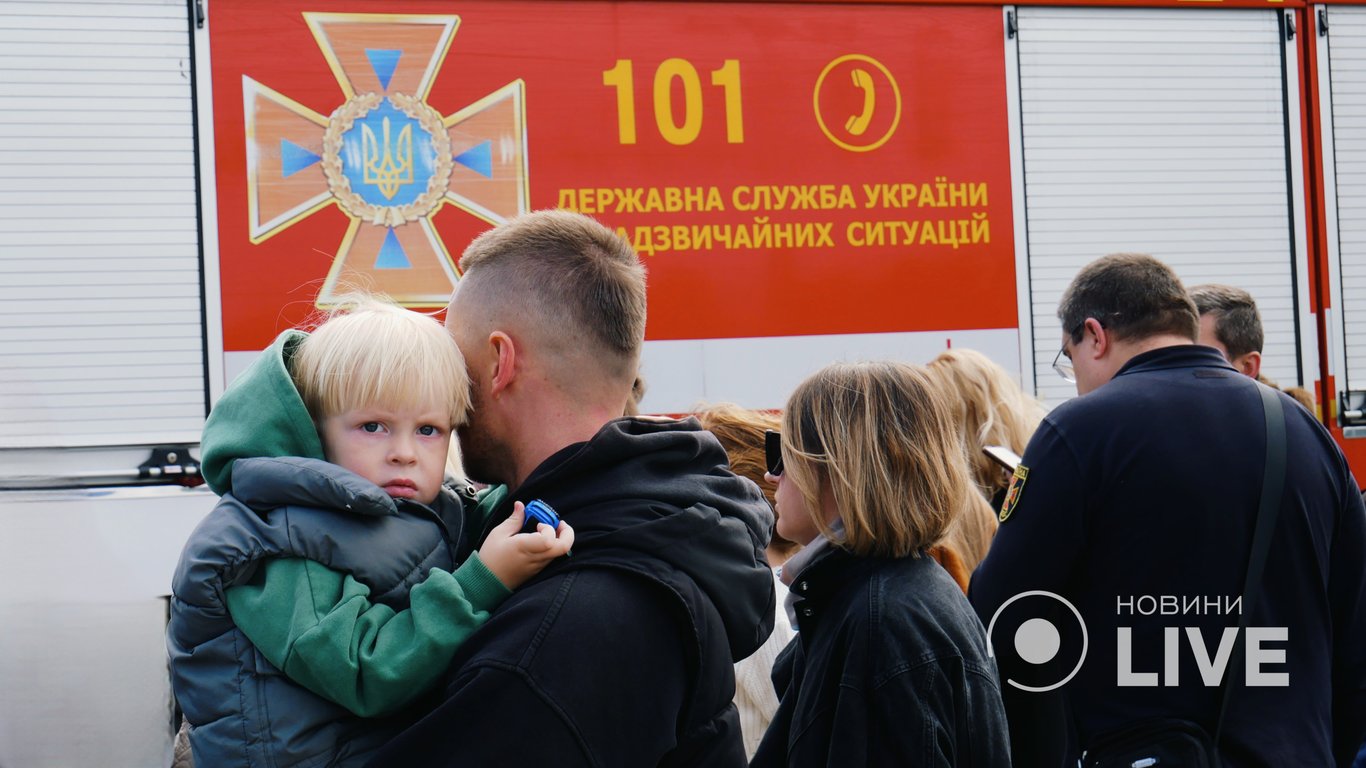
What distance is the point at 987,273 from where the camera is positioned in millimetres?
4883

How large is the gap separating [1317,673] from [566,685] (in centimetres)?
186

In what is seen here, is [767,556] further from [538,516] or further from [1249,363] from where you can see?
[1249,363]

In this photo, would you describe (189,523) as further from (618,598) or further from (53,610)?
(618,598)

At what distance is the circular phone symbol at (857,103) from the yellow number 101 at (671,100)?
13.1 inches

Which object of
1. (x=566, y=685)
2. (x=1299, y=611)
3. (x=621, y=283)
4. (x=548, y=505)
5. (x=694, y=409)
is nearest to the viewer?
(x=566, y=685)

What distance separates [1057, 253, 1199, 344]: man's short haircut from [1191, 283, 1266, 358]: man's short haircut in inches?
40.5

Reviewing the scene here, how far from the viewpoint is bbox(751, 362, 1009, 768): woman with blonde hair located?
2.02m

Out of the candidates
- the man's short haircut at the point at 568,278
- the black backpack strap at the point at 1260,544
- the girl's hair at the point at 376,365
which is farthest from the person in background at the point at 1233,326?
the girl's hair at the point at 376,365

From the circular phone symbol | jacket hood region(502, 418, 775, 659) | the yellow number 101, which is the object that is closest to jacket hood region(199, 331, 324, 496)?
jacket hood region(502, 418, 775, 659)

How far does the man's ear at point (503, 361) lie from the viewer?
1794 millimetres

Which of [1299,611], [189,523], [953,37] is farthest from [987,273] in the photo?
[189,523]

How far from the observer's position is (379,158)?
4383 mm

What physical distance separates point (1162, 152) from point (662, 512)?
13.8 feet

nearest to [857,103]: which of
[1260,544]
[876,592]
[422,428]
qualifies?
[1260,544]
